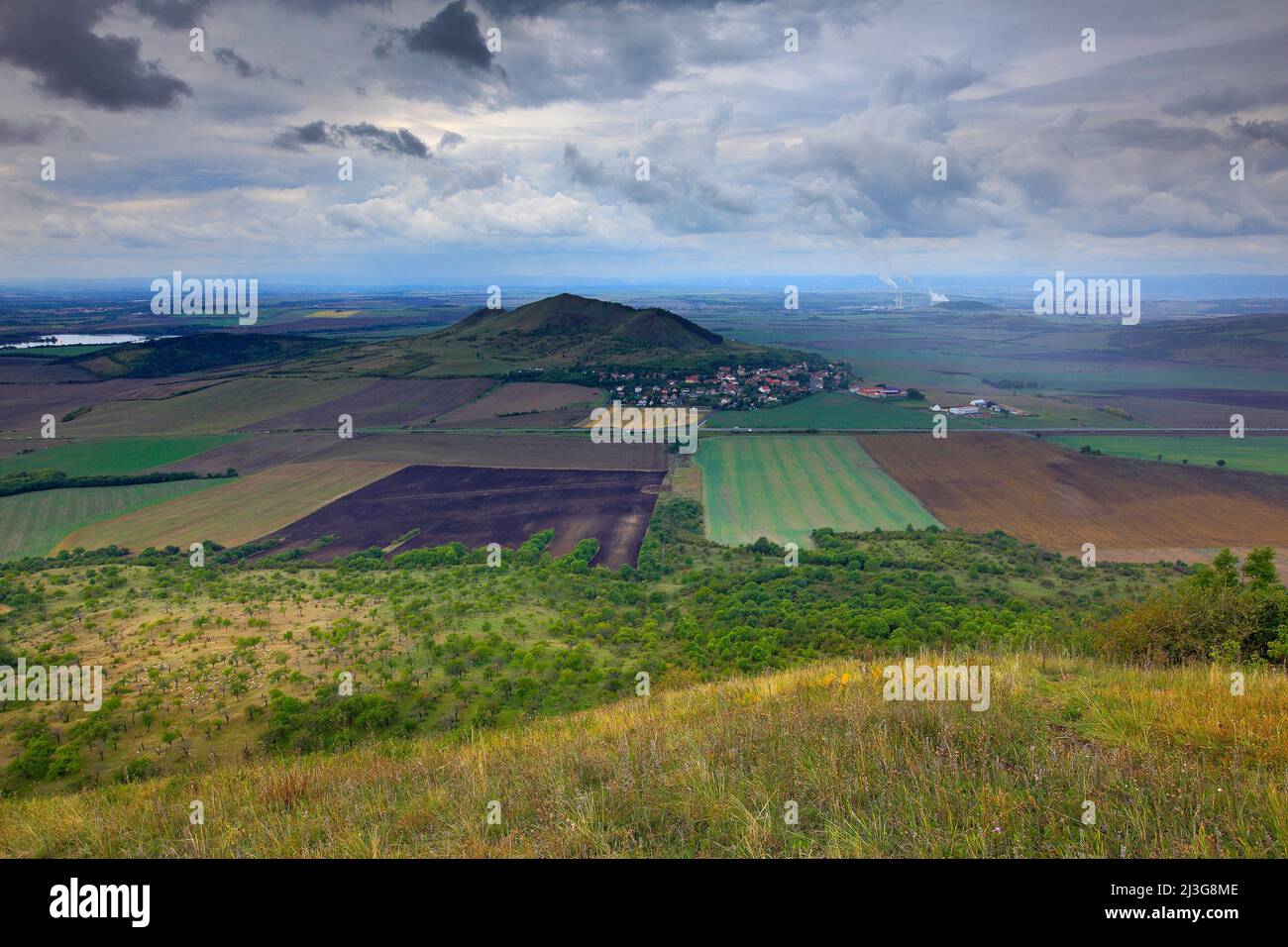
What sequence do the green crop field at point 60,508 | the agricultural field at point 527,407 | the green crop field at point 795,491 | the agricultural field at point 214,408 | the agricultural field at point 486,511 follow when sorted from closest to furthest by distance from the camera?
the agricultural field at point 486,511 → the green crop field at point 60,508 → the green crop field at point 795,491 → the agricultural field at point 214,408 → the agricultural field at point 527,407

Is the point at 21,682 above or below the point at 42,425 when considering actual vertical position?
below

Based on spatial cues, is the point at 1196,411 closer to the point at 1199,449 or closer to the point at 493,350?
the point at 1199,449

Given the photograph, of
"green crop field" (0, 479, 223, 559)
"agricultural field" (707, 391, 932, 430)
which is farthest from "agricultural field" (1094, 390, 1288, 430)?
"green crop field" (0, 479, 223, 559)

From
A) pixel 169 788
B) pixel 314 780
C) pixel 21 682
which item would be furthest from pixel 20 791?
pixel 314 780

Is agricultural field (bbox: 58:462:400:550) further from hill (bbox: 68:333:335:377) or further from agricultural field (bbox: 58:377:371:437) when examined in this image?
hill (bbox: 68:333:335:377)

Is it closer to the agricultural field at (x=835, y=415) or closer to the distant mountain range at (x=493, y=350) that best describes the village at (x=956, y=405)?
the agricultural field at (x=835, y=415)

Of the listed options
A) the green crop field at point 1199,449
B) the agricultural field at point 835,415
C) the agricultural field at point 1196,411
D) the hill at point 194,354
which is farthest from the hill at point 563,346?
the green crop field at point 1199,449

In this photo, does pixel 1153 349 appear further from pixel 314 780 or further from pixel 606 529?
pixel 314 780
